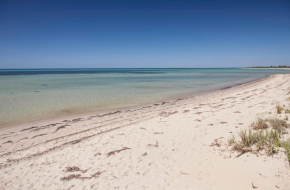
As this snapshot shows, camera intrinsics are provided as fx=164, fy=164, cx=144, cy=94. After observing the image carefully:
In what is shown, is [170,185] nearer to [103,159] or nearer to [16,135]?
[103,159]

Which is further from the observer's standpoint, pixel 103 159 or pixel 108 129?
pixel 108 129

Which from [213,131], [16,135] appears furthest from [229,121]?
[16,135]

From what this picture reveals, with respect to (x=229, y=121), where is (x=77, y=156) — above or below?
below

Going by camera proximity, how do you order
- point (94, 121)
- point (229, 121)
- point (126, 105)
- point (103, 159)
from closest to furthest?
point (103, 159), point (229, 121), point (94, 121), point (126, 105)

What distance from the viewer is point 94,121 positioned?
9281mm

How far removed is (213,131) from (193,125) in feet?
3.67

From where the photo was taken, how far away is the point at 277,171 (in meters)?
3.57

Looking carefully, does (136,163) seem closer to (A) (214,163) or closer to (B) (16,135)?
(A) (214,163)

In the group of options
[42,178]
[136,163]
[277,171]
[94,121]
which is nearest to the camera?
[277,171]

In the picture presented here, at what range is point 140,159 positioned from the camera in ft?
16.0

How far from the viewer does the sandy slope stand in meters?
3.74

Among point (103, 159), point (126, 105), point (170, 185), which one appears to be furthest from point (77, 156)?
point (126, 105)

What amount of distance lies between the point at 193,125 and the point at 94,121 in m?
5.39

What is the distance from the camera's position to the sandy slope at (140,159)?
12.3 feet
